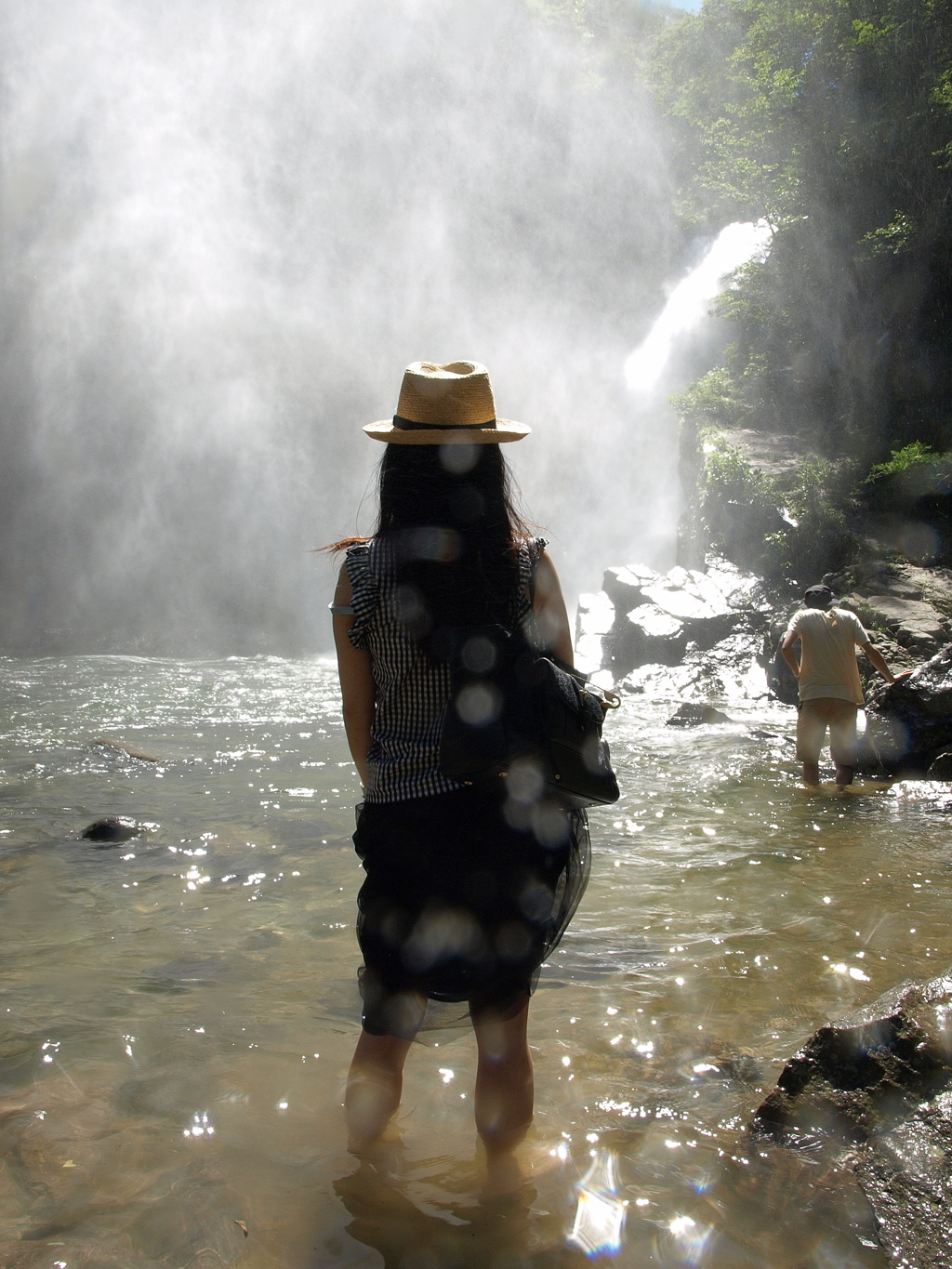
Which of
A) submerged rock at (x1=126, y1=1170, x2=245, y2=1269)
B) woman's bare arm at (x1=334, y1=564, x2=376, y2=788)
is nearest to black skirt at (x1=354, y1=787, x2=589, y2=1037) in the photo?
woman's bare arm at (x1=334, y1=564, x2=376, y2=788)

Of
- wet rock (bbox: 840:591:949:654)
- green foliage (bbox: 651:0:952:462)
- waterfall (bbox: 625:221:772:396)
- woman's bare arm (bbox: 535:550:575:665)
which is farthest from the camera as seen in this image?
waterfall (bbox: 625:221:772:396)

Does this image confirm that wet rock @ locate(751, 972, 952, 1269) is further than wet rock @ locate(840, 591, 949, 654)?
No

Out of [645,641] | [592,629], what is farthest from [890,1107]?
[592,629]

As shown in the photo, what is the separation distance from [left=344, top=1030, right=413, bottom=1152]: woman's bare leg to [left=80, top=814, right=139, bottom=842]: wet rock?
12.6 feet

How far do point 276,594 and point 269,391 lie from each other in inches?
250

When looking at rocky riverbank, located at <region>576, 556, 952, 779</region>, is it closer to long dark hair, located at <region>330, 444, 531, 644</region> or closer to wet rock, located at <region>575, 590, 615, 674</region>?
wet rock, located at <region>575, 590, 615, 674</region>

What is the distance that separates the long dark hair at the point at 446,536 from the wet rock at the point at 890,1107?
4.60 feet

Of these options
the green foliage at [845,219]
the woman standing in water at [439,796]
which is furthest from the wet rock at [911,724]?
the green foliage at [845,219]

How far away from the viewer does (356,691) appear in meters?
1.96

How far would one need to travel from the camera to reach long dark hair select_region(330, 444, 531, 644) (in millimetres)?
1819

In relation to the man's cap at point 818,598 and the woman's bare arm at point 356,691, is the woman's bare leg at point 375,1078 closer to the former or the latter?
the woman's bare arm at point 356,691

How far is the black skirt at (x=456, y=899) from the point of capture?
1791 millimetres

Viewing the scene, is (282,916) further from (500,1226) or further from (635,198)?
(635,198)

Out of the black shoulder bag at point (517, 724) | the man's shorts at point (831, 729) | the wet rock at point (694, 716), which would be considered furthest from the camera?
the wet rock at point (694, 716)
